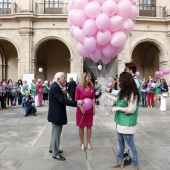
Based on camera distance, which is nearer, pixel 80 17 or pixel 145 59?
pixel 80 17

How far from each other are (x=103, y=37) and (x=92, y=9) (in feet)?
2.47

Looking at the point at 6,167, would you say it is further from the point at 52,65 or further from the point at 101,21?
the point at 52,65

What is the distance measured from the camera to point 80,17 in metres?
6.77

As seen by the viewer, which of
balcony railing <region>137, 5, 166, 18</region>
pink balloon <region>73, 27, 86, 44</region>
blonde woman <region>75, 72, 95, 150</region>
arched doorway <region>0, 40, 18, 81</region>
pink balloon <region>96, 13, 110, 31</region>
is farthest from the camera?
arched doorway <region>0, 40, 18, 81</region>

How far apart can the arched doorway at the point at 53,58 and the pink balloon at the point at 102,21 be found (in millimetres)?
18571

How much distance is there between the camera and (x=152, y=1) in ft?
69.9

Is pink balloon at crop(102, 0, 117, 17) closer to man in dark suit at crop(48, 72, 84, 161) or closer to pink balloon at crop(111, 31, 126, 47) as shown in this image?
pink balloon at crop(111, 31, 126, 47)

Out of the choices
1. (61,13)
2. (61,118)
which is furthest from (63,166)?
(61,13)

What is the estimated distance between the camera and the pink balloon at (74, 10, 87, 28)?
676 cm

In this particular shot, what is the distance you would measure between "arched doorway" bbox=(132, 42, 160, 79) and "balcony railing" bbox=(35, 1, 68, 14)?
8.41 metres

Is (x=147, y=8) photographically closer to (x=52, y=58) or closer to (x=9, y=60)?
(x=52, y=58)

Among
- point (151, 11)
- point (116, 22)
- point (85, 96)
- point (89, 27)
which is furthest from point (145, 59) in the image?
Result: point (85, 96)

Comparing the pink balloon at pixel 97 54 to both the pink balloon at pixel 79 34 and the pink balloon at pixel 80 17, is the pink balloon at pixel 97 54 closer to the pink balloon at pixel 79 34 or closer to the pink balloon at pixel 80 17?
the pink balloon at pixel 79 34

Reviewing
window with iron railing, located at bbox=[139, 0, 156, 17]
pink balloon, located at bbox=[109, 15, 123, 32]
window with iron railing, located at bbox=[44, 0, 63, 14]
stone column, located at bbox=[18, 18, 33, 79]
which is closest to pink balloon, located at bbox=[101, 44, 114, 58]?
pink balloon, located at bbox=[109, 15, 123, 32]
